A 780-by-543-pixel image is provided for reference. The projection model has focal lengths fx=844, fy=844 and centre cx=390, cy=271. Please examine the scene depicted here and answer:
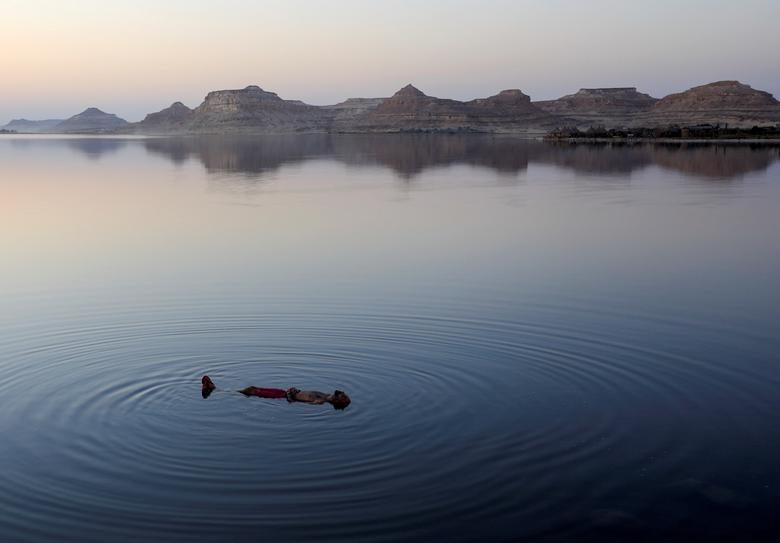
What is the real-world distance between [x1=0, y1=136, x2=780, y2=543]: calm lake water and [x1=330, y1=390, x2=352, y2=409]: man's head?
7.1 inches

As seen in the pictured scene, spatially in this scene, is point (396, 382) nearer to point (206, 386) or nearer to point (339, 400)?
point (339, 400)

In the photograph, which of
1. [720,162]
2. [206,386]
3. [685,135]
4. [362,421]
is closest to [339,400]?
[362,421]

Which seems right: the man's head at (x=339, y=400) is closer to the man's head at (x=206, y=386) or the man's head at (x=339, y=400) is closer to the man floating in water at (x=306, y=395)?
the man floating in water at (x=306, y=395)

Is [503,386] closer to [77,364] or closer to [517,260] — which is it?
[77,364]

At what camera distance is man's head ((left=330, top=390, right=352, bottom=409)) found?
556 inches

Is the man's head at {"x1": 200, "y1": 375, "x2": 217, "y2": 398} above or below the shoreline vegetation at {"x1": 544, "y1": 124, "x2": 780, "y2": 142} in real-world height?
below

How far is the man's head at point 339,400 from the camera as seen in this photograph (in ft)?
46.3

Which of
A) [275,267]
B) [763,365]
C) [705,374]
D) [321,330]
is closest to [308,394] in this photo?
[321,330]

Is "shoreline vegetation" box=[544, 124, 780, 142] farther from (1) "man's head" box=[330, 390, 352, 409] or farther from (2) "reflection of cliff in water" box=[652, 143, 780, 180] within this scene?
(1) "man's head" box=[330, 390, 352, 409]

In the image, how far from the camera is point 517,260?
1105 inches

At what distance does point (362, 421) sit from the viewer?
1359 centimetres

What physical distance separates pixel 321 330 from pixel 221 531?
9007mm

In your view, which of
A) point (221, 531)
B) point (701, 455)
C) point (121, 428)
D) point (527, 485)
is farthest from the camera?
point (121, 428)

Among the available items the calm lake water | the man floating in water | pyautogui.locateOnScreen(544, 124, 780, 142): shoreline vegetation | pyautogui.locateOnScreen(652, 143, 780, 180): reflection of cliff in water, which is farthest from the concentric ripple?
pyautogui.locateOnScreen(544, 124, 780, 142): shoreline vegetation
